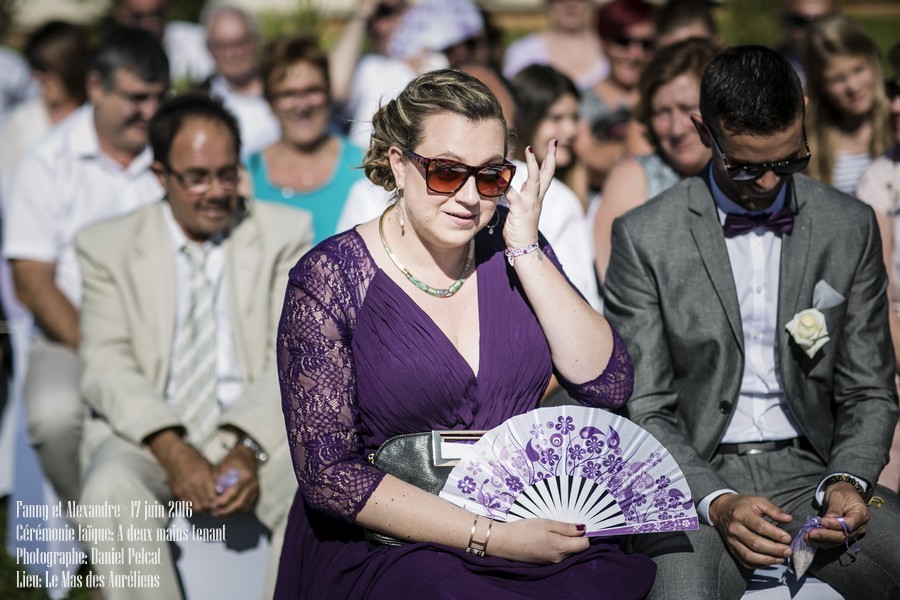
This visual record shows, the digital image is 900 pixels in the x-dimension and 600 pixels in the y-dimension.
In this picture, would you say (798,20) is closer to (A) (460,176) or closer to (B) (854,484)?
(B) (854,484)

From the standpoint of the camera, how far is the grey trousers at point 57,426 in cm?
513

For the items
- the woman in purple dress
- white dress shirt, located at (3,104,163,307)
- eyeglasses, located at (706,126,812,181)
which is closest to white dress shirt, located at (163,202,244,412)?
white dress shirt, located at (3,104,163,307)

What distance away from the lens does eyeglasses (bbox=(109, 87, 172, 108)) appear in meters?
6.13

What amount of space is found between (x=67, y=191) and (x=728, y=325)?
3951 mm

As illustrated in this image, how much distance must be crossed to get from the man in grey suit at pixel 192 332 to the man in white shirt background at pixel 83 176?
0.95 metres

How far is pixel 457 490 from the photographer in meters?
3.31

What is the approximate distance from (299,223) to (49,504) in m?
1.87

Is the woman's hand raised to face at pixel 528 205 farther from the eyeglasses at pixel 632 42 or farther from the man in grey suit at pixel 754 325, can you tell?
the eyeglasses at pixel 632 42

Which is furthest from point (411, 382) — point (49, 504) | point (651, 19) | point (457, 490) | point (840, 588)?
point (651, 19)

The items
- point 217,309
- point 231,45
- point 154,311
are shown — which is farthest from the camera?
point 231,45

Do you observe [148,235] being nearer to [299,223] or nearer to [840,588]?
[299,223]

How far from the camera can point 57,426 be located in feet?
16.8

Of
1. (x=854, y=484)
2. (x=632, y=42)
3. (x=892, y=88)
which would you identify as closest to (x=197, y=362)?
(x=854, y=484)

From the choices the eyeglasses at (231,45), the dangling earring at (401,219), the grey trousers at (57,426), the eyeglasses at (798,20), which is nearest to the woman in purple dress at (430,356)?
the dangling earring at (401,219)
